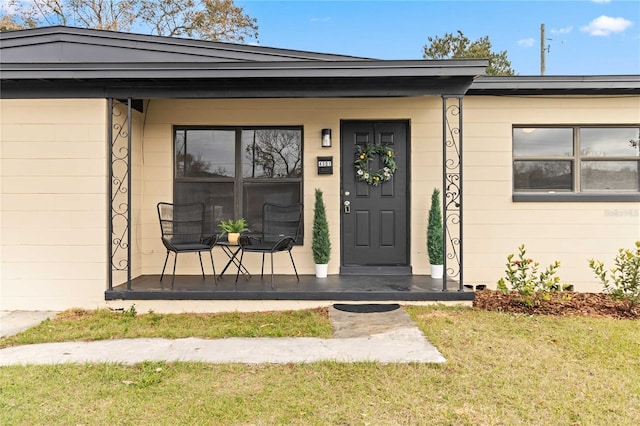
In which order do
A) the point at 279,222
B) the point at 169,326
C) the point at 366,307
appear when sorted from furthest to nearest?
the point at 279,222, the point at 366,307, the point at 169,326

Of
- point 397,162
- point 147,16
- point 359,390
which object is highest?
point 147,16

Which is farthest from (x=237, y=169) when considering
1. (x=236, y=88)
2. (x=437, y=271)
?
(x=437, y=271)

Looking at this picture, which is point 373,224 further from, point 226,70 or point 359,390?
point 359,390

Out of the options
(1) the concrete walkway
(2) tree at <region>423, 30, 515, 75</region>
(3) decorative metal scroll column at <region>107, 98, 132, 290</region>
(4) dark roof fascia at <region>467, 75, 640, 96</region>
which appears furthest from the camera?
(2) tree at <region>423, 30, 515, 75</region>

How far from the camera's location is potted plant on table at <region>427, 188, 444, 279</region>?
5.23 meters

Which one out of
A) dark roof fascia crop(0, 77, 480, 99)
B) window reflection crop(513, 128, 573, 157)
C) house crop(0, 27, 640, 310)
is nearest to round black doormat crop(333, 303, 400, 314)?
house crop(0, 27, 640, 310)

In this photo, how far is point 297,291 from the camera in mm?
4492

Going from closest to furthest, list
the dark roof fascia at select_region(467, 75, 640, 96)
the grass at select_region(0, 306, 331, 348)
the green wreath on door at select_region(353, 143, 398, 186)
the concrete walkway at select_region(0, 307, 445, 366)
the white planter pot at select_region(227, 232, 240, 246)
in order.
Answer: the concrete walkway at select_region(0, 307, 445, 366) → the grass at select_region(0, 306, 331, 348) → the white planter pot at select_region(227, 232, 240, 246) → the dark roof fascia at select_region(467, 75, 640, 96) → the green wreath on door at select_region(353, 143, 398, 186)

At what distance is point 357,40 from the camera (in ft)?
48.2

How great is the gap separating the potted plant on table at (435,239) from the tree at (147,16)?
1203 centimetres

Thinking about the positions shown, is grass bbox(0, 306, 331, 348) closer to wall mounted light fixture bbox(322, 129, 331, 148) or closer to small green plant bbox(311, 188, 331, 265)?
small green plant bbox(311, 188, 331, 265)

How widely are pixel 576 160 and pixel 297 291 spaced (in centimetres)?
400

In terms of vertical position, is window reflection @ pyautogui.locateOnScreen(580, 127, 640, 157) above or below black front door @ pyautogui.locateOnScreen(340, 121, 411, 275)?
above

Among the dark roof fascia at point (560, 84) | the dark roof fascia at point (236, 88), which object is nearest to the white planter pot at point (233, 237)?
the dark roof fascia at point (236, 88)
